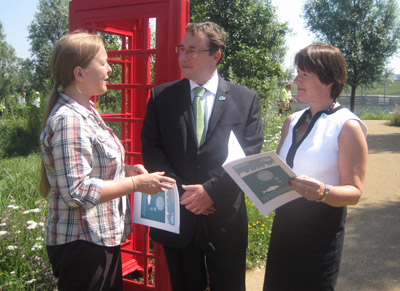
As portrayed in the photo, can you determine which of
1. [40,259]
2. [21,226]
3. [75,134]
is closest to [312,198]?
[75,134]

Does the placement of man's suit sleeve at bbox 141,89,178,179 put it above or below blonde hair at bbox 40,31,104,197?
below

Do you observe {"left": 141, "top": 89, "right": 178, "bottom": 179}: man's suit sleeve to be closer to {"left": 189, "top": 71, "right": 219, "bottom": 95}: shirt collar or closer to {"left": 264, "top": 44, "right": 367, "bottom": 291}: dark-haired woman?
{"left": 189, "top": 71, "right": 219, "bottom": 95}: shirt collar

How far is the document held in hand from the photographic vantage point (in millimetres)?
2018

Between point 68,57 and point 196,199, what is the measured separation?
44.3 inches

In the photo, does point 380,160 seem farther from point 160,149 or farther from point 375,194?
point 160,149

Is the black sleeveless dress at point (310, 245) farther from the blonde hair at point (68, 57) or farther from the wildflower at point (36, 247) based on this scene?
the wildflower at point (36, 247)

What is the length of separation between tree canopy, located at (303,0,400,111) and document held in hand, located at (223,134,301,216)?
25.0 meters

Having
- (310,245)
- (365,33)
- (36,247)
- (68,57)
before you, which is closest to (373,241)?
(310,245)

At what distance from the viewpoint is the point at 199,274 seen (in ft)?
8.81

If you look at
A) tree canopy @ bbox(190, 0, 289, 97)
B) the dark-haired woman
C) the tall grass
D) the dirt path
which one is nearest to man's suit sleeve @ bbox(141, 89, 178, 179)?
the dark-haired woman

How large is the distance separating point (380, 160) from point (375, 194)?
3.35 meters

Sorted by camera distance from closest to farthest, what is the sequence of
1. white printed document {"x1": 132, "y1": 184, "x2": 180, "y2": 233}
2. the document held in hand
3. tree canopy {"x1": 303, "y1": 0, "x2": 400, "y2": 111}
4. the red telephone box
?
the document held in hand, white printed document {"x1": 132, "y1": 184, "x2": 180, "y2": 233}, the red telephone box, tree canopy {"x1": 303, "y1": 0, "x2": 400, "y2": 111}

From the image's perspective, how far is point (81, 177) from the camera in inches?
75.5

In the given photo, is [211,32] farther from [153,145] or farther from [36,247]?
[36,247]
